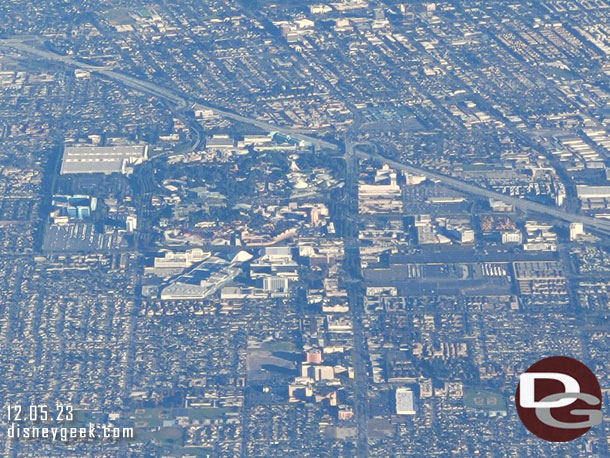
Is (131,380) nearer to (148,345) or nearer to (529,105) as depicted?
(148,345)

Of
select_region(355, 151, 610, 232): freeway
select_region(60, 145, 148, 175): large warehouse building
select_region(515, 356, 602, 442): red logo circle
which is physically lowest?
select_region(515, 356, 602, 442): red logo circle

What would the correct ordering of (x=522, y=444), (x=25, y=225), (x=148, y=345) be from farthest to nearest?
(x=25, y=225), (x=148, y=345), (x=522, y=444)

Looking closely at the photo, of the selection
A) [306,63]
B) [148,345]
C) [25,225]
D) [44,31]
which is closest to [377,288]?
[148,345]

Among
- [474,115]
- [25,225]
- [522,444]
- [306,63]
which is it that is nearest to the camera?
[522,444]

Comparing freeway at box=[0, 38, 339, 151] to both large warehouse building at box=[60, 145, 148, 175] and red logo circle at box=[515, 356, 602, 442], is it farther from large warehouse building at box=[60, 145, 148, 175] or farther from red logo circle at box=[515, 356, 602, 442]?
red logo circle at box=[515, 356, 602, 442]

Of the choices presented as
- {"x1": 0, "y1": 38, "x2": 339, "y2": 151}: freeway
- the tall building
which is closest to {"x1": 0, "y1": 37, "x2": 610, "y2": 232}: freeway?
{"x1": 0, "y1": 38, "x2": 339, "y2": 151}: freeway

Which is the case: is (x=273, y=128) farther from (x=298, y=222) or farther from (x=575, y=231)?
(x=575, y=231)

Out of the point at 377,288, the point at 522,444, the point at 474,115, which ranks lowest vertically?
the point at 522,444
